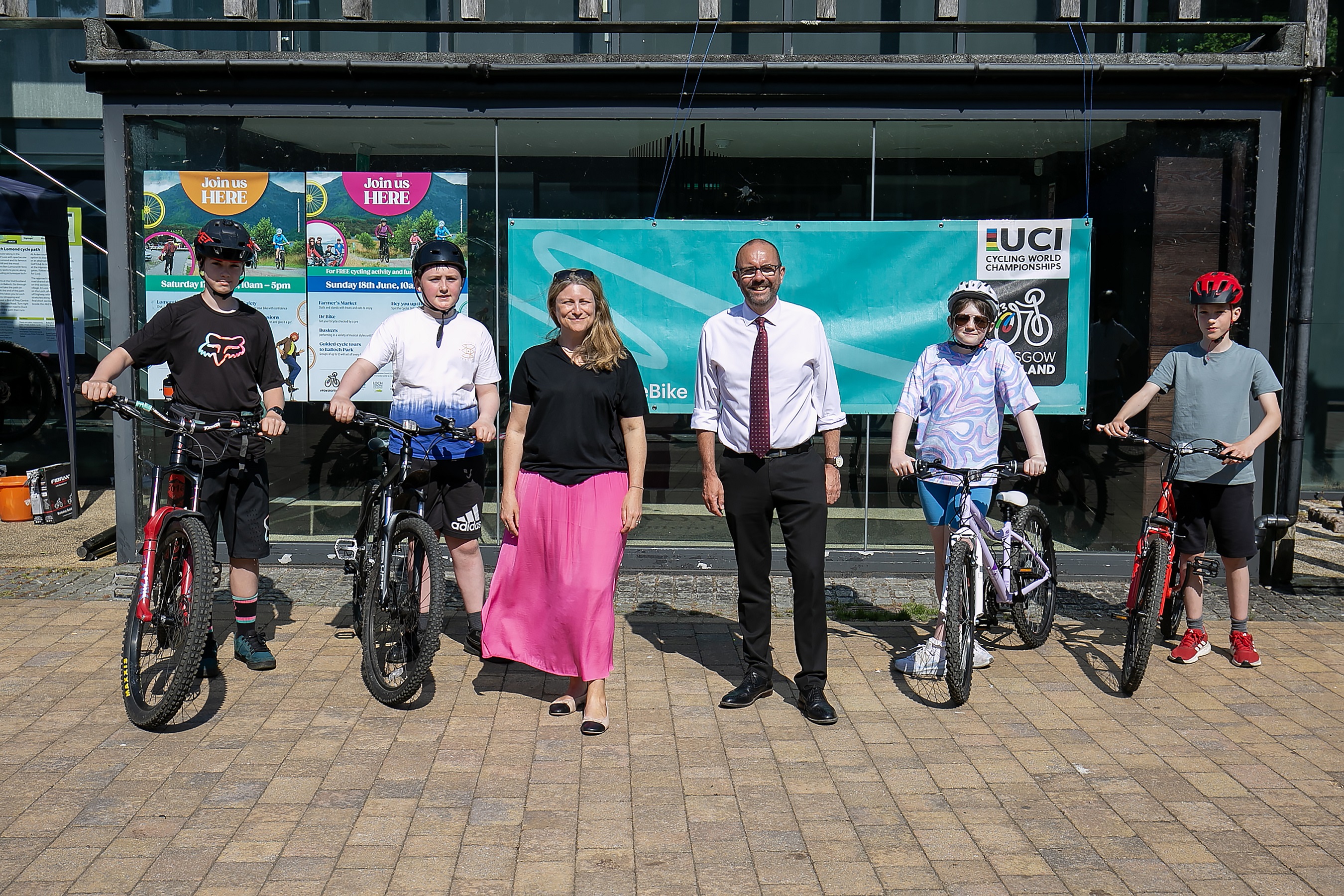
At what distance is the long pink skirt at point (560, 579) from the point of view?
195 inches

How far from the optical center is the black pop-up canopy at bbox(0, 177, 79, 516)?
34.0 ft

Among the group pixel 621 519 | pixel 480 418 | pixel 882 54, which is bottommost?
pixel 621 519

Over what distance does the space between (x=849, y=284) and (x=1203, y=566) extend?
3075mm

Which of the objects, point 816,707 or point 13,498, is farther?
point 13,498

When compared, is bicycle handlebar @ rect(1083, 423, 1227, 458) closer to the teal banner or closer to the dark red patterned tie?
the dark red patterned tie

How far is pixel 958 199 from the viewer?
7.97 meters

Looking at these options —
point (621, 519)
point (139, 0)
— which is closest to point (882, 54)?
point (621, 519)

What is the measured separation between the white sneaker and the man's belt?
4.31 ft

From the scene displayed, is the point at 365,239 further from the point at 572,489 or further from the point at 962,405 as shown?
the point at 962,405

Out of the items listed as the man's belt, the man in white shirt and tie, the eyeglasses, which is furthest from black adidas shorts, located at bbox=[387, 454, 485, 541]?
the eyeglasses

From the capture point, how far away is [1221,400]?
19.2 ft

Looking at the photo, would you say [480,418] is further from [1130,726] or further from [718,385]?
[1130,726]

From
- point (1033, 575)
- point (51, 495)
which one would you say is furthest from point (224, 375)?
point (51, 495)

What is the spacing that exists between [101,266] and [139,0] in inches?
168
